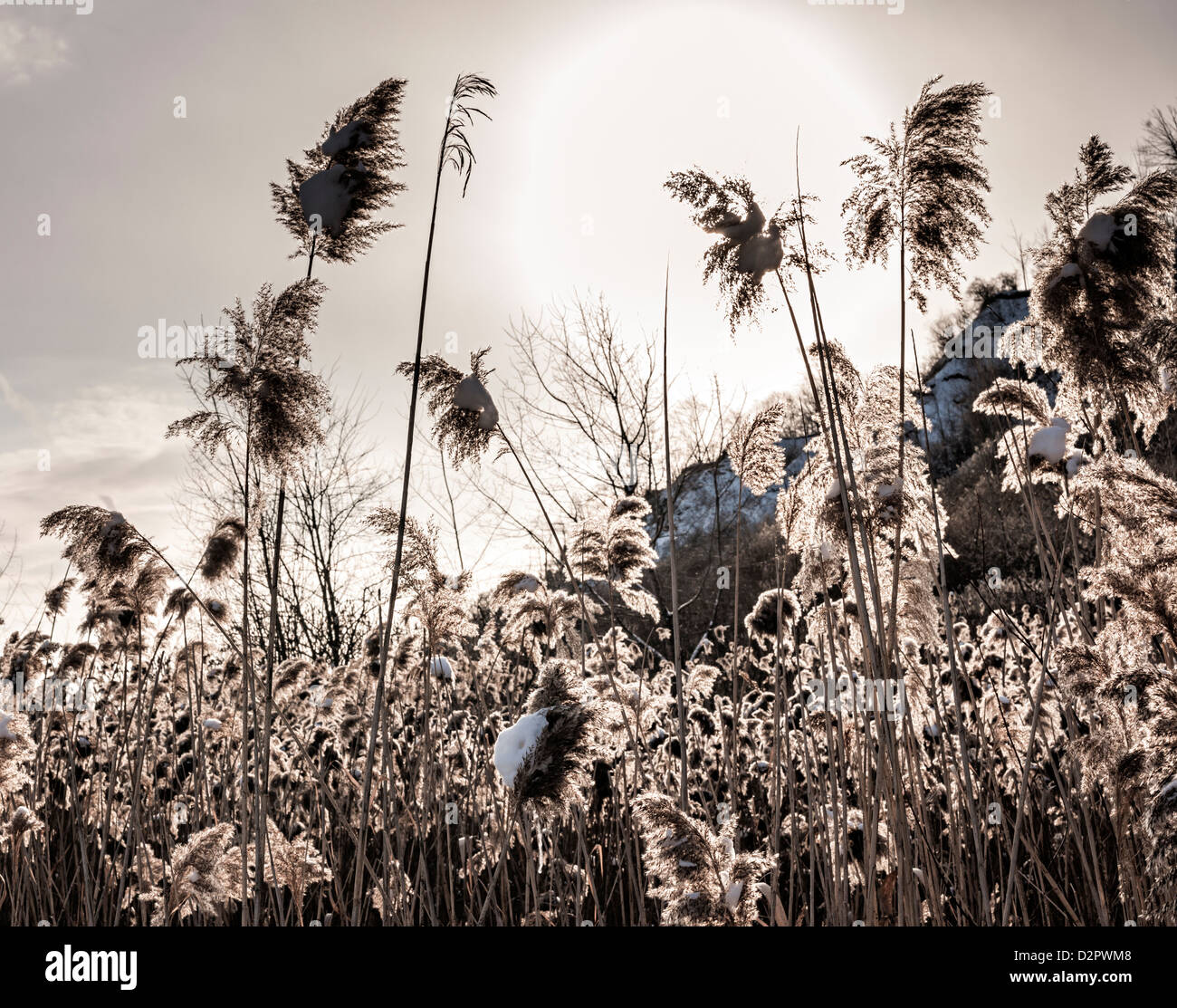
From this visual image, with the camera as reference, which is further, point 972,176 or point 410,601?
point 410,601

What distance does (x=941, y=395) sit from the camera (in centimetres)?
2964

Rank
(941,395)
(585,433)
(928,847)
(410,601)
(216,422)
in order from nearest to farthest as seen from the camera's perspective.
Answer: (928,847)
(216,422)
(410,601)
(585,433)
(941,395)

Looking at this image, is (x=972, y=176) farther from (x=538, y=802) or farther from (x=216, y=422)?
(x=216, y=422)

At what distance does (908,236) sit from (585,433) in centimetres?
1668

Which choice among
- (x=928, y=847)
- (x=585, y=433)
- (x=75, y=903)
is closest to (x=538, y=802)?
(x=928, y=847)

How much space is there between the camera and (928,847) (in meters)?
2.47

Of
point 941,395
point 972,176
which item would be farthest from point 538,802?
point 941,395

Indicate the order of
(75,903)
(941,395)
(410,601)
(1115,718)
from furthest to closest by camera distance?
(941,395) < (75,903) < (410,601) < (1115,718)

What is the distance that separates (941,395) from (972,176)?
29959 millimetres
